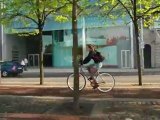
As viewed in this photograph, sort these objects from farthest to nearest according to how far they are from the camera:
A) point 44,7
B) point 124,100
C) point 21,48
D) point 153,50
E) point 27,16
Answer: point 21,48, point 153,50, point 27,16, point 44,7, point 124,100

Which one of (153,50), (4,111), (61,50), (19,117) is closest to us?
(19,117)

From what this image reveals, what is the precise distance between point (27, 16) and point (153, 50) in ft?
101

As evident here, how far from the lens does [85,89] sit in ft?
54.1

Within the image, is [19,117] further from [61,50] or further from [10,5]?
[61,50]

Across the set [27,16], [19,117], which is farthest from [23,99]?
[27,16]

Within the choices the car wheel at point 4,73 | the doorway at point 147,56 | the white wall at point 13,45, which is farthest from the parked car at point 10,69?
the white wall at point 13,45

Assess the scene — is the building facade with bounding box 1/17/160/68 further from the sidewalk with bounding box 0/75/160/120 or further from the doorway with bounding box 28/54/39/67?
the sidewalk with bounding box 0/75/160/120

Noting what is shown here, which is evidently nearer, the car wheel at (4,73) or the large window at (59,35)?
the car wheel at (4,73)

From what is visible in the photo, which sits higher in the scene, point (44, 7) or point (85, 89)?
point (44, 7)

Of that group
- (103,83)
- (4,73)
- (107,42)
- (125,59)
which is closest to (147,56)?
(125,59)

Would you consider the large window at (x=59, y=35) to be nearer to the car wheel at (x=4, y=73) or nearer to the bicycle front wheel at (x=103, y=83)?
the car wheel at (x=4, y=73)

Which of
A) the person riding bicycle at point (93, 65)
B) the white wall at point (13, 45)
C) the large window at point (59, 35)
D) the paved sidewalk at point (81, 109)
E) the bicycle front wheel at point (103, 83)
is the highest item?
the large window at point (59, 35)

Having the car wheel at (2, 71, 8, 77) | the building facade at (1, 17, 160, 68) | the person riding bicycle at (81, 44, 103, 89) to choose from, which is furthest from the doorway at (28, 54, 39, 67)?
the person riding bicycle at (81, 44, 103, 89)

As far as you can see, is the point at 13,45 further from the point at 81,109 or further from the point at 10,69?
the point at 81,109
